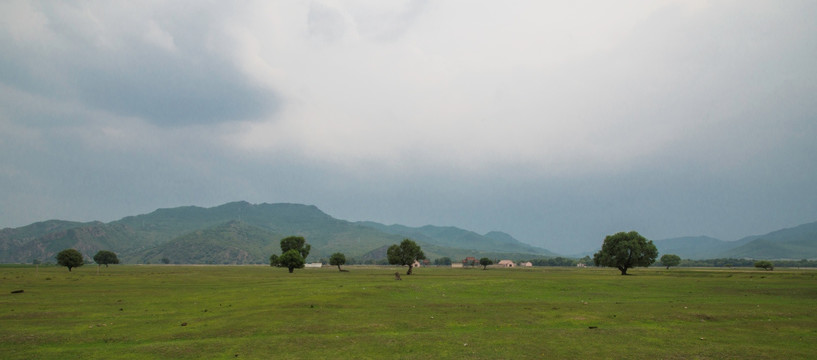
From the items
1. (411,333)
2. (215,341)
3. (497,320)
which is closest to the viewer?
(215,341)

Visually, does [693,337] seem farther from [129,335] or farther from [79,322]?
[79,322]

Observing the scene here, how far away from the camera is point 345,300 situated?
34.4m

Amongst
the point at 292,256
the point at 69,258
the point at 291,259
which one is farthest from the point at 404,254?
the point at 69,258

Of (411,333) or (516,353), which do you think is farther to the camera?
(411,333)

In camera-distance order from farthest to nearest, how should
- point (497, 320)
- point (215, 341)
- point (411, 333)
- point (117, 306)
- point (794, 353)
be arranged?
point (117, 306) < point (497, 320) < point (411, 333) < point (215, 341) < point (794, 353)

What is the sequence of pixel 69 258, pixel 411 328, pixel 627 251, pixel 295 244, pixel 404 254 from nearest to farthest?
pixel 411 328 < pixel 627 251 < pixel 404 254 < pixel 69 258 < pixel 295 244

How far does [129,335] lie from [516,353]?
2082 cm

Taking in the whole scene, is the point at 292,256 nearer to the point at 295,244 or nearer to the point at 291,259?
the point at 291,259

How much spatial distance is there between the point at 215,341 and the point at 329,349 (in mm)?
6419

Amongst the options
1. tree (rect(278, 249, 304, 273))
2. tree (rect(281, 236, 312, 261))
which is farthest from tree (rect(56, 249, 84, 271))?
tree (rect(278, 249, 304, 273))

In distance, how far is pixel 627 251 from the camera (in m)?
97.4

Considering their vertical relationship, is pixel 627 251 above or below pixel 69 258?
above

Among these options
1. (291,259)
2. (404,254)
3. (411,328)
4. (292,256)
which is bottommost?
(411,328)

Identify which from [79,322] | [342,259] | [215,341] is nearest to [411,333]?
[215,341]
